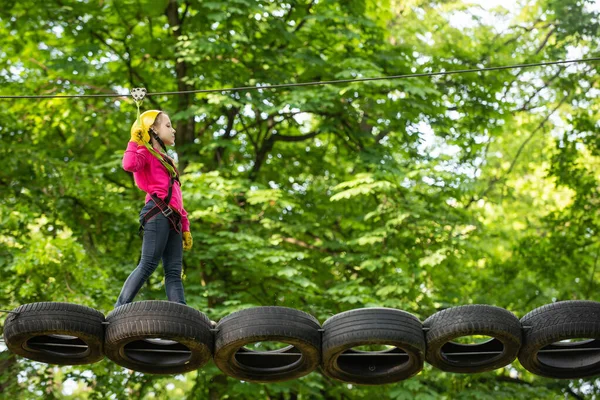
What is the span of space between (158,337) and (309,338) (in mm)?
1182

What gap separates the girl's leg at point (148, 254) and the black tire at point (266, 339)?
738 mm

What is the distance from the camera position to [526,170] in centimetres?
2161

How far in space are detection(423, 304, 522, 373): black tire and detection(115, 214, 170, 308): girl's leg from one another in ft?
7.40

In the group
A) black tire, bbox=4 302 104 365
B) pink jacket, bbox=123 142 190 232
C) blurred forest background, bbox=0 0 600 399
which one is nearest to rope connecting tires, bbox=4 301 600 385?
black tire, bbox=4 302 104 365

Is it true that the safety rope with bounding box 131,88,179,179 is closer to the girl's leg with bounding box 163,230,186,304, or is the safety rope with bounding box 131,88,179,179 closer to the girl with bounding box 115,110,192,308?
the girl with bounding box 115,110,192,308

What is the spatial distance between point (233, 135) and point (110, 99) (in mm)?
2261

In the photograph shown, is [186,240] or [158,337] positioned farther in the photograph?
[186,240]

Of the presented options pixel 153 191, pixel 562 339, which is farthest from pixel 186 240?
pixel 562 339

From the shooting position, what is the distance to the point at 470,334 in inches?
268

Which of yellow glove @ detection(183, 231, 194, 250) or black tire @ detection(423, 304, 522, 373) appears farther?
yellow glove @ detection(183, 231, 194, 250)

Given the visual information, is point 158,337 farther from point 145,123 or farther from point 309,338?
point 145,123

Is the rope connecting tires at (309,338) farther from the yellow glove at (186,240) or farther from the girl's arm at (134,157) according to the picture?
the girl's arm at (134,157)

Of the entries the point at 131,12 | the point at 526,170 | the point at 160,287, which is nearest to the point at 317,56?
the point at 131,12

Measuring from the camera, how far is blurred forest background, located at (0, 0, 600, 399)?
12.6 m
